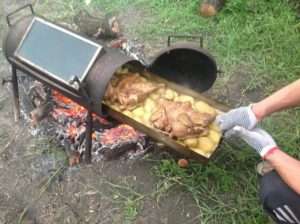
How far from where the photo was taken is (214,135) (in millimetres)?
2832

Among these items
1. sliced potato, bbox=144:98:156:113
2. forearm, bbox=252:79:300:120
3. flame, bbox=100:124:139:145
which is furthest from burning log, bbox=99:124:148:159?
forearm, bbox=252:79:300:120

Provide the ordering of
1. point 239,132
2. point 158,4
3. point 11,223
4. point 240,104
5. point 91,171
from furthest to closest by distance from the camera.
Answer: point 158,4 → point 240,104 → point 91,171 → point 11,223 → point 239,132

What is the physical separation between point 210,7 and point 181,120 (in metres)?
2.15

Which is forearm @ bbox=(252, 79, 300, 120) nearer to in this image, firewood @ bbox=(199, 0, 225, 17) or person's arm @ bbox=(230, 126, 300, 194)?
person's arm @ bbox=(230, 126, 300, 194)

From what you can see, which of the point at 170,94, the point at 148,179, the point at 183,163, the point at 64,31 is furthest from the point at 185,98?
Answer: the point at 64,31

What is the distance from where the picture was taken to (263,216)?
301 cm

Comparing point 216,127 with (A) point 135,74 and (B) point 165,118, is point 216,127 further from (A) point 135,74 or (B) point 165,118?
(A) point 135,74

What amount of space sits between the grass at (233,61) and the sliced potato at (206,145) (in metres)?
0.48

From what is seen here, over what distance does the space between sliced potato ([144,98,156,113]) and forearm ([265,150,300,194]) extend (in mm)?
873

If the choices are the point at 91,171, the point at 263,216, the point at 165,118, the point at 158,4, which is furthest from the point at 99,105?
the point at 158,4

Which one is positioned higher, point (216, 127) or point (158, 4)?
point (158, 4)

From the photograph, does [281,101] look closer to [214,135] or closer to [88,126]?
[214,135]

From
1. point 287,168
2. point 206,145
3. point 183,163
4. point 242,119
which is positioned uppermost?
point 242,119

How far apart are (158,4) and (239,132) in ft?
8.11
